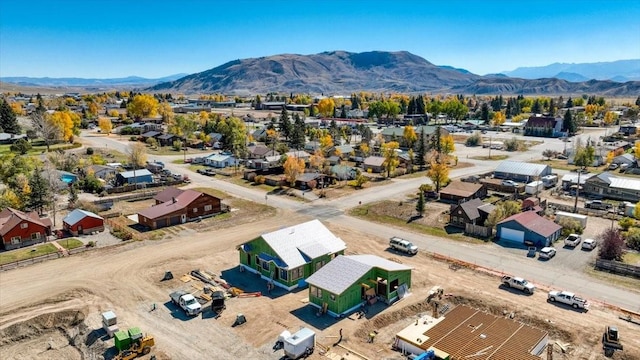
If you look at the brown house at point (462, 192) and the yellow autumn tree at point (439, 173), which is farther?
the yellow autumn tree at point (439, 173)

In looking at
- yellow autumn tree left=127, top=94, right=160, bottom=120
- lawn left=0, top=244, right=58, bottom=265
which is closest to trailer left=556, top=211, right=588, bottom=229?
lawn left=0, top=244, right=58, bottom=265

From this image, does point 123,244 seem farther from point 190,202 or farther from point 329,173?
point 329,173

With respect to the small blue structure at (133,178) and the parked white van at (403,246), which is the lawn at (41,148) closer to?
the small blue structure at (133,178)

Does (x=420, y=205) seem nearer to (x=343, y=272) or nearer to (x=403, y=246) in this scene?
(x=403, y=246)

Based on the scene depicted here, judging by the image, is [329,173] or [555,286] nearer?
[555,286]

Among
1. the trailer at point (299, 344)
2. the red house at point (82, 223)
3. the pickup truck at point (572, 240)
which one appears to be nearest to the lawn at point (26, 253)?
the red house at point (82, 223)

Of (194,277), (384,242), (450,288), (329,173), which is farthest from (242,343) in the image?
(329,173)
